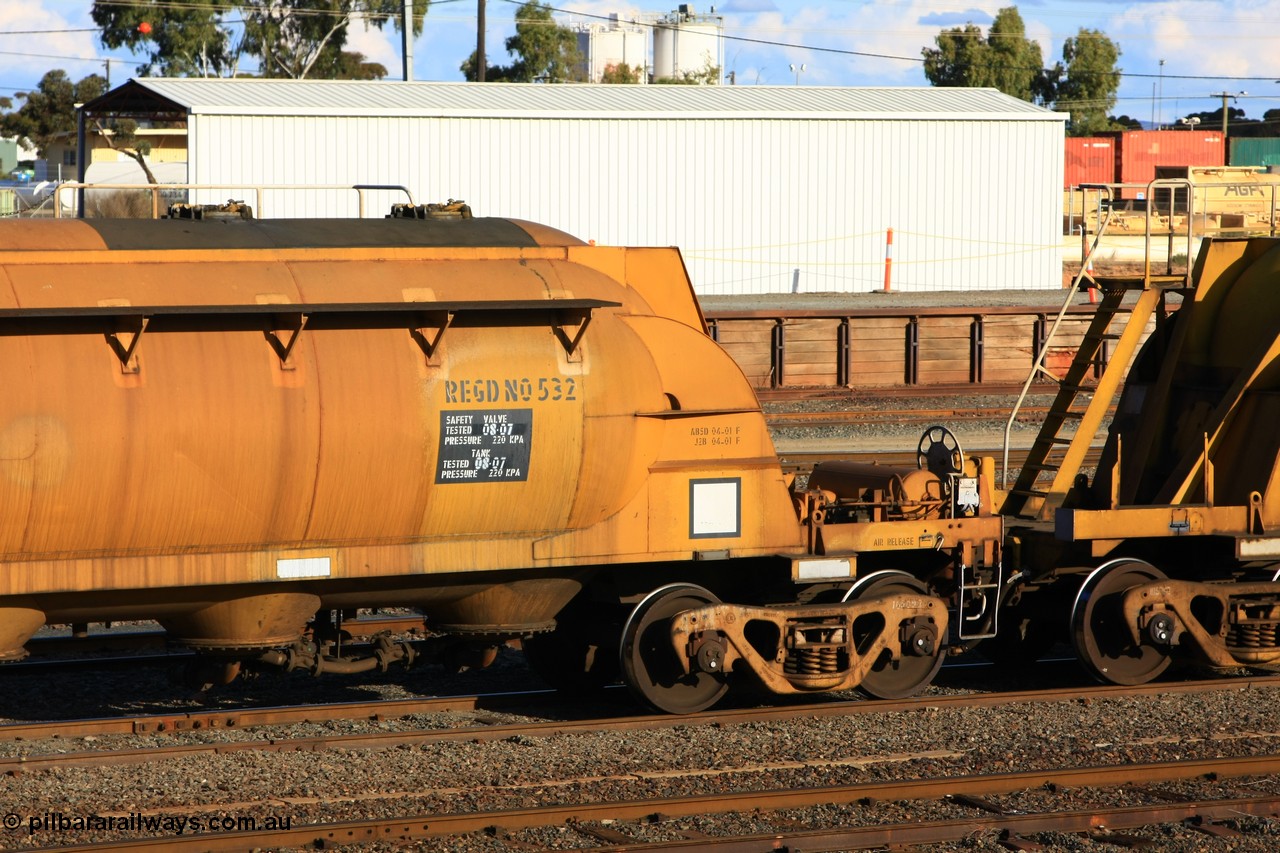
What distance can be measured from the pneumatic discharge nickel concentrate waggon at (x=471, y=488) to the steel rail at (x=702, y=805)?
5.26 feet

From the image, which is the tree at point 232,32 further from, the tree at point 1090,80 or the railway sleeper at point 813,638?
the railway sleeper at point 813,638

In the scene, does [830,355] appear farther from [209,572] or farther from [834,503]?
[209,572]

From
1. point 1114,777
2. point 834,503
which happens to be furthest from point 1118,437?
point 1114,777

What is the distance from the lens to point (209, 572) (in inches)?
340

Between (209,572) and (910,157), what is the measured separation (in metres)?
34.6

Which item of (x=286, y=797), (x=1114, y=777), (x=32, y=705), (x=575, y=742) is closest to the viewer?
(x=286, y=797)

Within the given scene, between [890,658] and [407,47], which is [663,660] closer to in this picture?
[890,658]

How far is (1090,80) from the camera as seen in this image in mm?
100812

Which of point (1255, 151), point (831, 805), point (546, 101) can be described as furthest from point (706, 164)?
point (1255, 151)

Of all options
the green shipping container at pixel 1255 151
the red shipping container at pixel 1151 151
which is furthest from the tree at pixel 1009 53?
the red shipping container at pixel 1151 151

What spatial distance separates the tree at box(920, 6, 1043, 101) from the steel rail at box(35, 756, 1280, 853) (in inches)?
3546

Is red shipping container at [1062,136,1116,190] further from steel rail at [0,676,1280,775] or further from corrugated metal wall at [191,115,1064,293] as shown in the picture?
steel rail at [0,676,1280,775]

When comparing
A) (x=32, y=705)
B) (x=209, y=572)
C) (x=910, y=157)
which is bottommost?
(x=32, y=705)

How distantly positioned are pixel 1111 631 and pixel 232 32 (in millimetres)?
76951
